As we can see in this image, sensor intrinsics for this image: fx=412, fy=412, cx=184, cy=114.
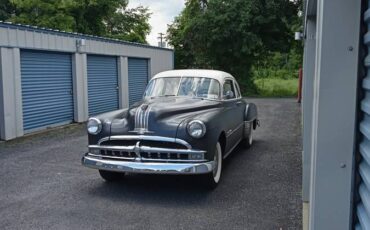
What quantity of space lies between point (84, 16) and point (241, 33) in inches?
622

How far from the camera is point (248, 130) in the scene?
8.62m

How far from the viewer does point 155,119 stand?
18.2 ft

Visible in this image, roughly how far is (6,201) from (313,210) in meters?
4.67

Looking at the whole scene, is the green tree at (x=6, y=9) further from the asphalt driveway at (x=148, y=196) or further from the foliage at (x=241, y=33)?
the asphalt driveway at (x=148, y=196)

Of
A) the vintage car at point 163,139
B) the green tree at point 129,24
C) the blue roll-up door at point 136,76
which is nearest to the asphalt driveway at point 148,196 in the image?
the vintage car at point 163,139

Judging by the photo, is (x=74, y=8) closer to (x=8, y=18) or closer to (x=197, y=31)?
(x=8, y=18)

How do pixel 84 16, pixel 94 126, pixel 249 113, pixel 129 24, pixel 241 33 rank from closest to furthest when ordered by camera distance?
pixel 94 126, pixel 249 113, pixel 241 33, pixel 84 16, pixel 129 24

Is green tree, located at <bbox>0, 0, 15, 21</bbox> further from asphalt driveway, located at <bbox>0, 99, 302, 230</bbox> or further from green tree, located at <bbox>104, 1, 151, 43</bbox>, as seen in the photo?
asphalt driveway, located at <bbox>0, 99, 302, 230</bbox>

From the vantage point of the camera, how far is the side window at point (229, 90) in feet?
23.9

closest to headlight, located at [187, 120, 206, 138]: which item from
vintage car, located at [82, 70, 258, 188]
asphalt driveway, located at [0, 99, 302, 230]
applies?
vintage car, located at [82, 70, 258, 188]

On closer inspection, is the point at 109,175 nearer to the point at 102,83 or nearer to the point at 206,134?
the point at 206,134

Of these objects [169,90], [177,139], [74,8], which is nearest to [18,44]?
[169,90]

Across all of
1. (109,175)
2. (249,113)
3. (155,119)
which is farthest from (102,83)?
(155,119)

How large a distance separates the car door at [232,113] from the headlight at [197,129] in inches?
48.0
